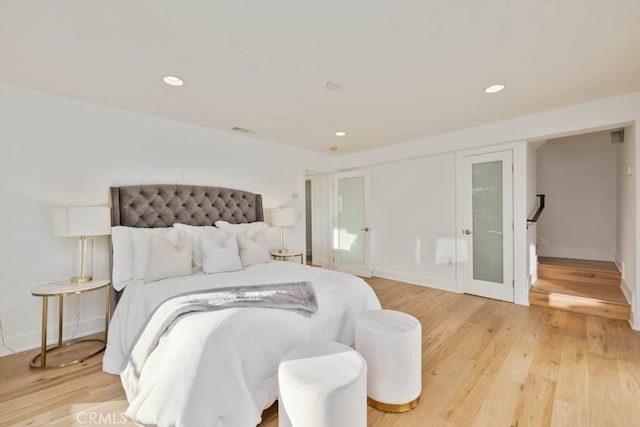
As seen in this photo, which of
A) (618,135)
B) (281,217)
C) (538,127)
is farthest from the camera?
(281,217)

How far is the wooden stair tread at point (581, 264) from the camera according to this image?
4.19m

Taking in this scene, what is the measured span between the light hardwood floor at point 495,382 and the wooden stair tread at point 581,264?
1.42 m

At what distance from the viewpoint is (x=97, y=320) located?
2973mm

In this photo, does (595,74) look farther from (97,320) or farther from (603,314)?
(97,320)

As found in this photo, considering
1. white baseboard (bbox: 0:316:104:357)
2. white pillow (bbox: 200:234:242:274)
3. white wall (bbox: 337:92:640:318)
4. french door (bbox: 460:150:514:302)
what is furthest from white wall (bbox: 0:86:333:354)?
french door (bbox: 460:150:514:302)

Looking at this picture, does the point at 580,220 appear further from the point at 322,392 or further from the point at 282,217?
the point at 322,392

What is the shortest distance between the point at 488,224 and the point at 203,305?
386 cm

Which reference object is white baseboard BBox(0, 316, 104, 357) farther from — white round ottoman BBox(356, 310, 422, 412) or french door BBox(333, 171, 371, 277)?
french door BBox(333, 171, 371, 277)

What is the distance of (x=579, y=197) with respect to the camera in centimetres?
504

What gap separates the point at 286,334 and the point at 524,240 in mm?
3402

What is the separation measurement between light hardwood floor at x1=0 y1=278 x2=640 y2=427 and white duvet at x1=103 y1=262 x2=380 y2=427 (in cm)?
29

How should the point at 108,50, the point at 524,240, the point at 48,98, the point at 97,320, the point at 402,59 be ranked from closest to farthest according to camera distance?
the point at 108,50
the point at 402,59
the point at 48,98
the point at 97,320
the point at 524,240

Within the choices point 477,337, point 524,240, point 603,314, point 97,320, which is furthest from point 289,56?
point 603,314

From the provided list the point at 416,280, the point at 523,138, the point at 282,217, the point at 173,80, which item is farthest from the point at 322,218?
the point at 173,80
